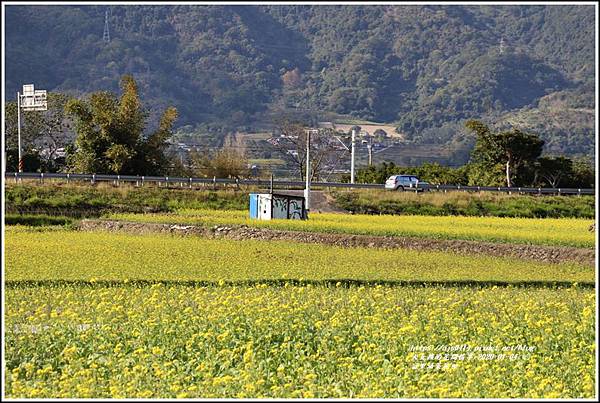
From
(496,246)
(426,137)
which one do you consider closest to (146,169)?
(496,246)

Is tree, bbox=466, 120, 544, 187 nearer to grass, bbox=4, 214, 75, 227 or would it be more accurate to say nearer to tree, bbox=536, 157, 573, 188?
tree, bbox=536, 157, 573, 188

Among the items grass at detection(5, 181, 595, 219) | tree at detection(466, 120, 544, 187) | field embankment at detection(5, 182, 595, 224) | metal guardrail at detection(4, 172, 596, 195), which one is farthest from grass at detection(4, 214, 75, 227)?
tree at detection(466, 120, 544, 187)

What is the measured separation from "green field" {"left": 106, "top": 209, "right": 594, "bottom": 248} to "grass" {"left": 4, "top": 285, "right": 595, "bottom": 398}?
9732mm

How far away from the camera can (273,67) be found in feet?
476

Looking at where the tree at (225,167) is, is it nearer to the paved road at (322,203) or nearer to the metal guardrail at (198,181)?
the metal guardrail at (198,181)

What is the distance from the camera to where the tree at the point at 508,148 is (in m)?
47.5

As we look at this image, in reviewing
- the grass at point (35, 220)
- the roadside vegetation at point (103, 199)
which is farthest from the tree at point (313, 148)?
the grass at point (35, 220)

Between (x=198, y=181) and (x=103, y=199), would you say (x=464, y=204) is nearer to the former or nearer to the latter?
(x=198, y=181)

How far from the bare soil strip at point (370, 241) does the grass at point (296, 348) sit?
811cm

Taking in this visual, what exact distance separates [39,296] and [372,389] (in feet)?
21.3

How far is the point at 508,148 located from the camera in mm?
47812

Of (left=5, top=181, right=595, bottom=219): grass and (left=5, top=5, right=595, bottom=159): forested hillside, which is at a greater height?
(left=5, top=5, right=595, bottom=159): forested hillside

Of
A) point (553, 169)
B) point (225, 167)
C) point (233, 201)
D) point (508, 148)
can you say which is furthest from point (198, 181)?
point (553, 169)

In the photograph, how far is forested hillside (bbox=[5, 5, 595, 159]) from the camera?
119250 mm
